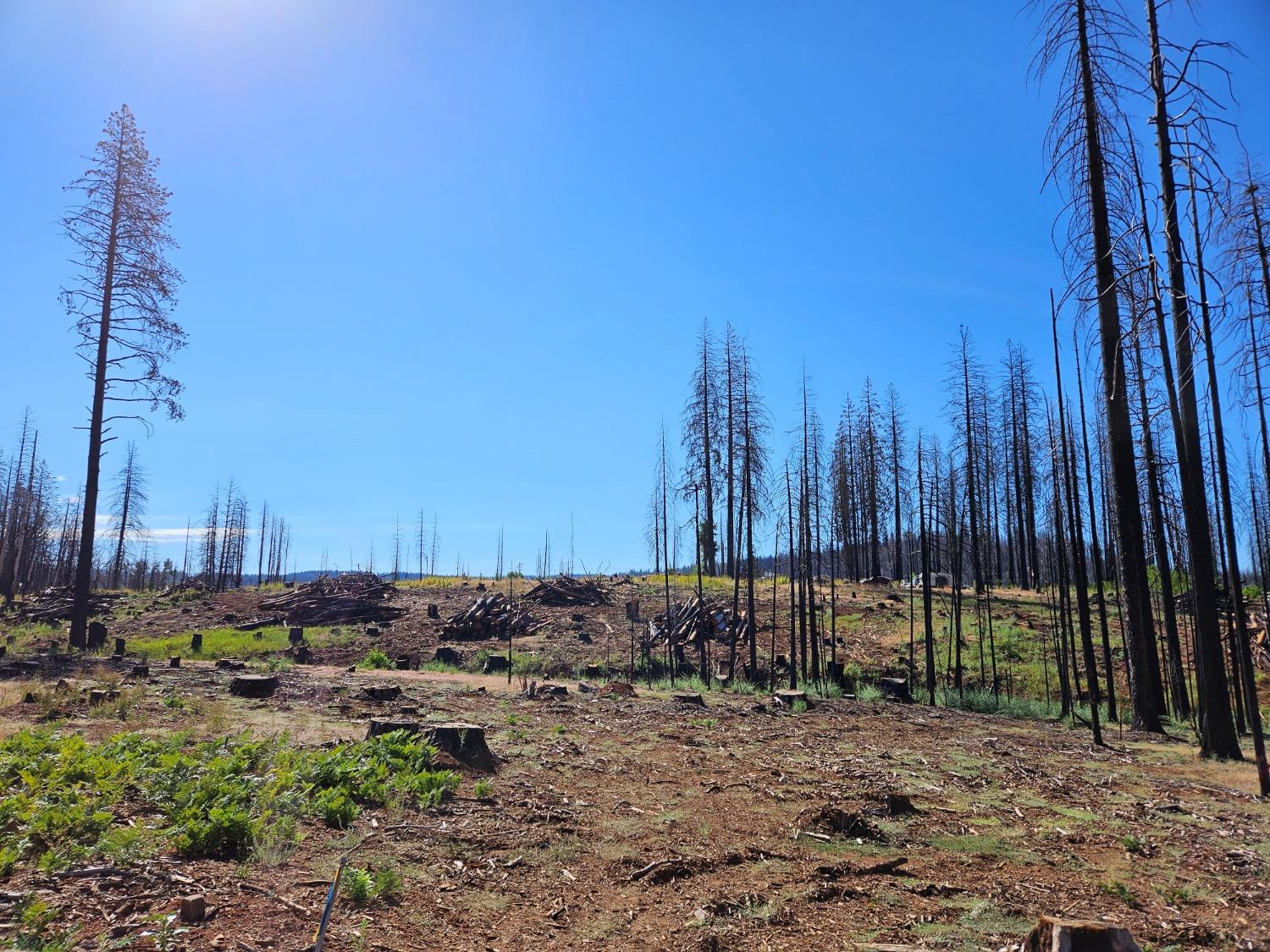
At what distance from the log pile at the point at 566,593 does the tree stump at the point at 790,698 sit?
2017 cm

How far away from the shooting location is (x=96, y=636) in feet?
75.6

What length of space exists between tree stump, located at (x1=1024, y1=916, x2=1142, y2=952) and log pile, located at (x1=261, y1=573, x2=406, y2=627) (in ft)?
115

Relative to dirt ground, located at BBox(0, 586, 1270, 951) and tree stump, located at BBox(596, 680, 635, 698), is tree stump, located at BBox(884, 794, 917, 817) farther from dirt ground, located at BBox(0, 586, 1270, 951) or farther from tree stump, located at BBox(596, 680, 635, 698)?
tree stump, located at BBox(596, 680, 635, 698)

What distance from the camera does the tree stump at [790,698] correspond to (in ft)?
55.2

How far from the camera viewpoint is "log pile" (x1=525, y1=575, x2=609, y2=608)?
37.3 metres

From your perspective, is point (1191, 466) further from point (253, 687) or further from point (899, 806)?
point (253, 687)

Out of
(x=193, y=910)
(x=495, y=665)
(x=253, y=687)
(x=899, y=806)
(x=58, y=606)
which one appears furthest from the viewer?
(x=58, y=606)

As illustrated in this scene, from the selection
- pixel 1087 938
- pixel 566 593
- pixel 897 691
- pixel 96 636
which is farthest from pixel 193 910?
pixel 566 593

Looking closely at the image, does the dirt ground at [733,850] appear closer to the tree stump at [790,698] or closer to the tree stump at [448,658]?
the tree stump at [790,698]

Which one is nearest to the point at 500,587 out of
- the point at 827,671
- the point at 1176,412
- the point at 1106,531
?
the point at 827,671

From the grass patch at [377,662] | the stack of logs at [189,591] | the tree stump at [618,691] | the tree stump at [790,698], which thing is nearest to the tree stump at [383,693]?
the tree stump at [618,691]

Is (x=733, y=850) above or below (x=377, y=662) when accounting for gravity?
above

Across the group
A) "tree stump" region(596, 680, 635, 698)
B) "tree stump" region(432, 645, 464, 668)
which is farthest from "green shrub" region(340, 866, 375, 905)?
"tree stump" region(432, 645, 464, 668)

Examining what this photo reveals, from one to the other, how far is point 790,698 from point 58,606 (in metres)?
35.0
